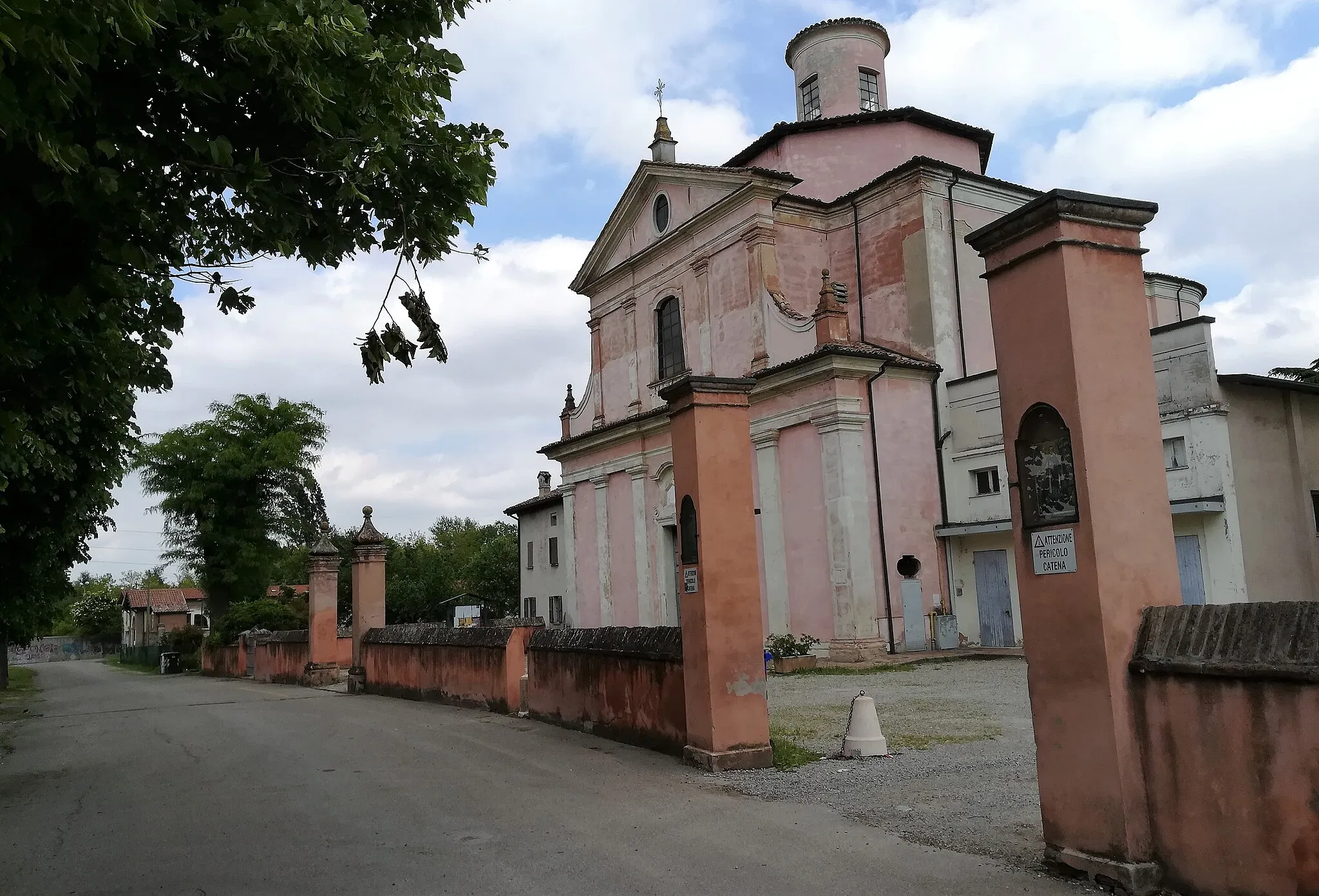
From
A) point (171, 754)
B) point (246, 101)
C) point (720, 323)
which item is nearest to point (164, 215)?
point (246, 101)

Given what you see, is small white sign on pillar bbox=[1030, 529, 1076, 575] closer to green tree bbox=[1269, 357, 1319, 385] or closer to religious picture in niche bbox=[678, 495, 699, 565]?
religious picture in niche bbox=[678, 495, 699, 565]

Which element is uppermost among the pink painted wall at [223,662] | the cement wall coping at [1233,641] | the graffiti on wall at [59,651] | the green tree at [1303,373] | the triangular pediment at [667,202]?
the triangular pediment at [667,202]

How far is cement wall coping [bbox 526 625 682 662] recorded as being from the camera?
32.9 ft

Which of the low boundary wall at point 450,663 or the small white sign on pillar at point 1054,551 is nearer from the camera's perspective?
the small white sign on pillar at point 1054,551

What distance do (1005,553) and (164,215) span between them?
1877 centimetres

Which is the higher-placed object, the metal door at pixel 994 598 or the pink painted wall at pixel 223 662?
the metal door at pixel 994 598

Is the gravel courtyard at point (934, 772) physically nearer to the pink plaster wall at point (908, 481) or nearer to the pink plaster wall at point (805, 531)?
the pink plaster wall at point (805, 531)

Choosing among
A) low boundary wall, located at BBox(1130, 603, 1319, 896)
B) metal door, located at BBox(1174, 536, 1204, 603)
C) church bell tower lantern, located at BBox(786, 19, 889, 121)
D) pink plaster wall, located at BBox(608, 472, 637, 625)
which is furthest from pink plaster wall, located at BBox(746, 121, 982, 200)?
low boundary wall, located at BBox(1130, 603, 1319, 896)

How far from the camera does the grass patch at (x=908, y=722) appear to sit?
400 inches

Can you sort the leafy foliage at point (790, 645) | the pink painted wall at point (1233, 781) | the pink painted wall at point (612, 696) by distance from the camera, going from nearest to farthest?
the pink painted wall at point (1233, 781), the pink painted wall at point (612, 696), the leafy foliage at point (790, 645)

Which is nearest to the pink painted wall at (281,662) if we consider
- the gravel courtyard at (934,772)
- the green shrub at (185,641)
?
the gravel courtyard at (934,772)

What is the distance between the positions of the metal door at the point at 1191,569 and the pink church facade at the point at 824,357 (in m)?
3.34

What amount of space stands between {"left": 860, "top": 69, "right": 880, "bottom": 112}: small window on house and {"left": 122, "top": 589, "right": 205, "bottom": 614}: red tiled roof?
63403 millimetres

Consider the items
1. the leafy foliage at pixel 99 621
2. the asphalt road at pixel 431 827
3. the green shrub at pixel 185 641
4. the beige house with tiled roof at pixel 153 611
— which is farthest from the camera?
the leafy foliage at pixel 99 621
